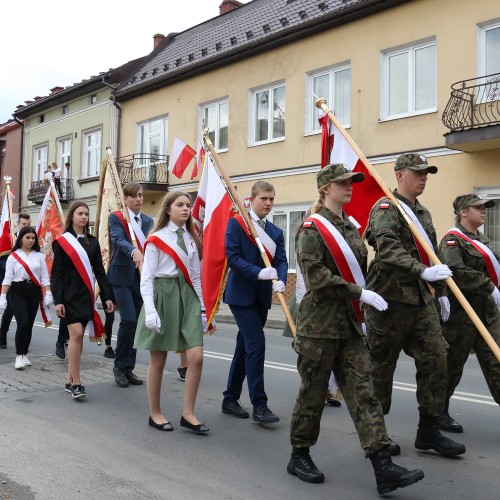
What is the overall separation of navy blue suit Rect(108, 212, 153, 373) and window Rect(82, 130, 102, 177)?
21.8 meters

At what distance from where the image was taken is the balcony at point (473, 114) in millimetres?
13992

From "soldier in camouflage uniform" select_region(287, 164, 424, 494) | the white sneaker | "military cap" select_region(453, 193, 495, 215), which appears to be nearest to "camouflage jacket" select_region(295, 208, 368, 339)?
"soldier in camouflage uniform" select_region(287, 164, 424, 494)

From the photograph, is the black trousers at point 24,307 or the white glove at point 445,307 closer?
the white glove at point 445,307

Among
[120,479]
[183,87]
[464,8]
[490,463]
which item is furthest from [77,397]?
[183,87]

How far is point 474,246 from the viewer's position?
559 centimetres

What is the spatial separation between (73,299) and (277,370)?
9.30ft

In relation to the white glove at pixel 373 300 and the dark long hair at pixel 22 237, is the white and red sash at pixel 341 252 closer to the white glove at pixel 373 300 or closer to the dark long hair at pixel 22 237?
the white glove at pixel 373 300

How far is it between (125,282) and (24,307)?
195 centimetres

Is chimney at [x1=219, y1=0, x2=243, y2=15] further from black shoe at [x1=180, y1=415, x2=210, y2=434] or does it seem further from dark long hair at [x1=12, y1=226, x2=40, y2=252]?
black shoe at [x1=180, y1=415, x2=210, y2=434]

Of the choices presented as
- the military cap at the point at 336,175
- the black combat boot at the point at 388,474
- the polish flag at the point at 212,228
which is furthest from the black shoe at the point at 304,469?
the polish flag at the point at 212,228

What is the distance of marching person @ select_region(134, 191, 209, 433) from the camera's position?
548cm

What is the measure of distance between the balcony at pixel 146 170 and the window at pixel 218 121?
2.54 m

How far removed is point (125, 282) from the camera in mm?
7527

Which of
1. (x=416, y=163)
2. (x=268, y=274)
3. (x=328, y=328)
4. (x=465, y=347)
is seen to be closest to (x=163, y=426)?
(x=268, y=274)
